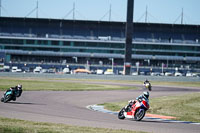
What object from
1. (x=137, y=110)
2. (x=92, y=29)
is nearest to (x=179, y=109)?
(x=137, y=110)

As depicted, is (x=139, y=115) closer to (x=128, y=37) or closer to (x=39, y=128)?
(x=39, y=128)

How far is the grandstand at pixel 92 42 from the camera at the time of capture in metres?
125

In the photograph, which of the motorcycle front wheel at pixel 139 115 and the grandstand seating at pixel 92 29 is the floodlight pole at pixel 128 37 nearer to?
the grandstand seating at pixel 92 29

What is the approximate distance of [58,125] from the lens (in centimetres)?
1645

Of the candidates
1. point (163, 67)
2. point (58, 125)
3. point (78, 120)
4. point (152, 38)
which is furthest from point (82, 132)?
point (152, 38)

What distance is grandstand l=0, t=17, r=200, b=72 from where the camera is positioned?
125m

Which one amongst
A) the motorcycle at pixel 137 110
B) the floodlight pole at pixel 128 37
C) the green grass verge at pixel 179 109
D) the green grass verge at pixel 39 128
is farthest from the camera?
the floodlight pole at pixel 128 37

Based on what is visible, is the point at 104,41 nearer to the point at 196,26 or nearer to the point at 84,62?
the point at 84,62

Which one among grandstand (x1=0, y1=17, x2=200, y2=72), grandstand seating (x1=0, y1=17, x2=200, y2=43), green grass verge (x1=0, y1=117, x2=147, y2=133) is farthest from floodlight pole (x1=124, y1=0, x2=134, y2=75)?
green grass verge (x1=0, y1=117, x2=147, y2=133)

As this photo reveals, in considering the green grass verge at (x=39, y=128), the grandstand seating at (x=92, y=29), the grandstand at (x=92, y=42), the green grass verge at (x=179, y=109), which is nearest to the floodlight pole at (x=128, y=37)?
the grandstand at (x=92, y=42)

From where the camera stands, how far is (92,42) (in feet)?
413

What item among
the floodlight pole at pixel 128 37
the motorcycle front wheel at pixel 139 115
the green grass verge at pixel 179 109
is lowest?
the green grass verge at pixel 179 109

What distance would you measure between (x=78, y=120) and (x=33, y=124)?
3044 millimetres

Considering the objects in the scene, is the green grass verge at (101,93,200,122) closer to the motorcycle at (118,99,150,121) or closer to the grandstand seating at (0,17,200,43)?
the motorcycle at (118,99,150,121)
